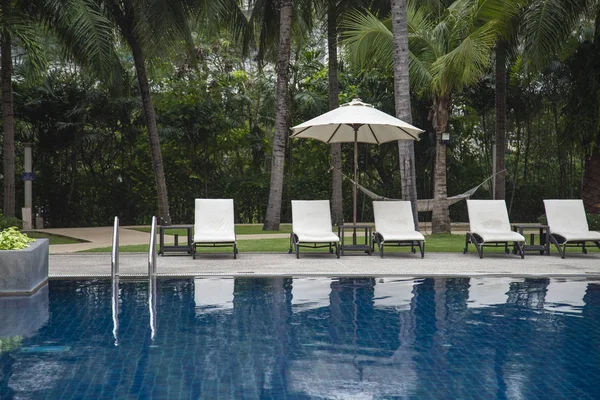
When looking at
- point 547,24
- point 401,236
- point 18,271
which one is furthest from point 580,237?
point 18,271

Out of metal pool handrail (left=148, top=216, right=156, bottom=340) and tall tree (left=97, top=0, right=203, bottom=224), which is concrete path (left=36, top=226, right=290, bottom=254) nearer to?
tall tree (left=97, top=0, right=203, bottom=224)

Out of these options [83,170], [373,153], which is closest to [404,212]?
[373,153]

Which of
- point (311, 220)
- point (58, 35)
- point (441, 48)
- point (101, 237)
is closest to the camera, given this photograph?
point (311, 220)

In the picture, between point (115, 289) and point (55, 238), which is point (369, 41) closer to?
point (55, 238)

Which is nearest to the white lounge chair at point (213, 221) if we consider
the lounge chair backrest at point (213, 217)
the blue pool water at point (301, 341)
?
the lounge chair backrest at point (213, 217)

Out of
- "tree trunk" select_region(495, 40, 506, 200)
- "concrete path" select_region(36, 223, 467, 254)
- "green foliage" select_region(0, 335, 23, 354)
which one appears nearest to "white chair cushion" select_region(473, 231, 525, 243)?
"concrete path" select_region(36, 223, 467, 254)

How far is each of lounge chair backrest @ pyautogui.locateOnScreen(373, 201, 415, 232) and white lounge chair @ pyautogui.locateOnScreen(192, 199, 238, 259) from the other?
96.8 inches

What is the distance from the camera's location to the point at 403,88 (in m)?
13.0

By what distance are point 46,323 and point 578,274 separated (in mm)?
6707

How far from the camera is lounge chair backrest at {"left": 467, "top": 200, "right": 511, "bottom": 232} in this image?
441 inches

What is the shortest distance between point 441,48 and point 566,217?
5.57 m

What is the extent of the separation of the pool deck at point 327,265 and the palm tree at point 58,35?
3652 millimetres

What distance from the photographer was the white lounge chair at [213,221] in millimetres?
10781

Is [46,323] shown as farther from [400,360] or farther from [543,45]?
[543,45]
